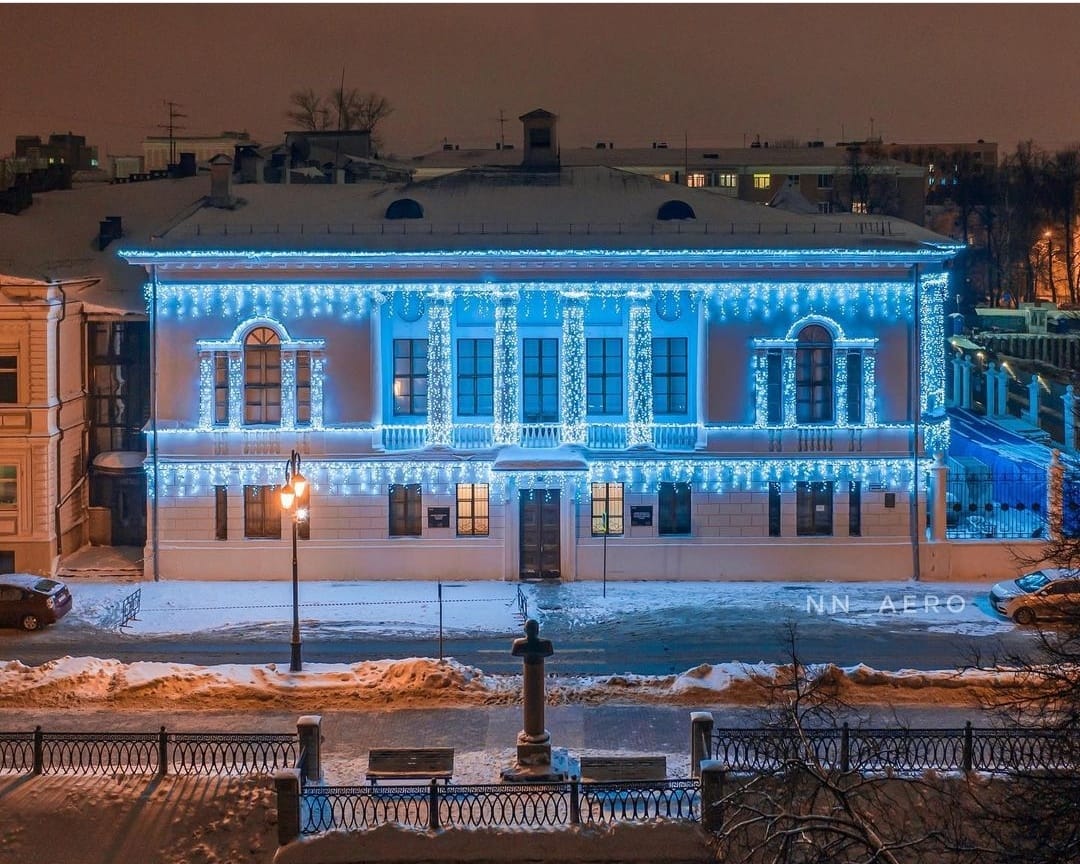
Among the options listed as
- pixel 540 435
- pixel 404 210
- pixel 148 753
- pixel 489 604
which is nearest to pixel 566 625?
pixel 489 604

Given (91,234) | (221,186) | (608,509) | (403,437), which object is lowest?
(608,509)

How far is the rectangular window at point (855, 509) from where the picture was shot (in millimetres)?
42031

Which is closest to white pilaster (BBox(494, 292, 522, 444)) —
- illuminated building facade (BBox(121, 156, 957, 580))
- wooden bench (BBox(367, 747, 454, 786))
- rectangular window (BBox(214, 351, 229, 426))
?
illuminated building facade (BBox(121, 156, 957, 580))

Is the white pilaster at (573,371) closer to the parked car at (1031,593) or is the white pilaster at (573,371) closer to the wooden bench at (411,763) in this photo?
the parked car at (1031,593)

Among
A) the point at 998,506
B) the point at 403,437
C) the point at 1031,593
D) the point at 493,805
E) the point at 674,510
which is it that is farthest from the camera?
the point at 998,506

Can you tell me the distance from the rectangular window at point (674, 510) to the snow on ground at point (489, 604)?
1546 mm

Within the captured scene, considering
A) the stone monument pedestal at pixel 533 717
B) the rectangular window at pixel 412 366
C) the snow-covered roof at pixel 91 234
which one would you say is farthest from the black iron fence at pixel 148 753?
the snow-covered roof at pixel 91 234

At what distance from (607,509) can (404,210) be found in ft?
33.2

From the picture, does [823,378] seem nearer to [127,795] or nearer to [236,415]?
[236,415]

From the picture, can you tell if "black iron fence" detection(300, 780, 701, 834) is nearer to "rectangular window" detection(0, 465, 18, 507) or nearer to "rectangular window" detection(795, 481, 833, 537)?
"rectangular window" detection(795, 481, 833, 537)

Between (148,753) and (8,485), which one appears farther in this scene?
(8,485)

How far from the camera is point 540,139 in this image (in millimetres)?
48875

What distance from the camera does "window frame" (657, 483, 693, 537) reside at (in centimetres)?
4200

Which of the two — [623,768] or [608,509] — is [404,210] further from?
[623,768]
